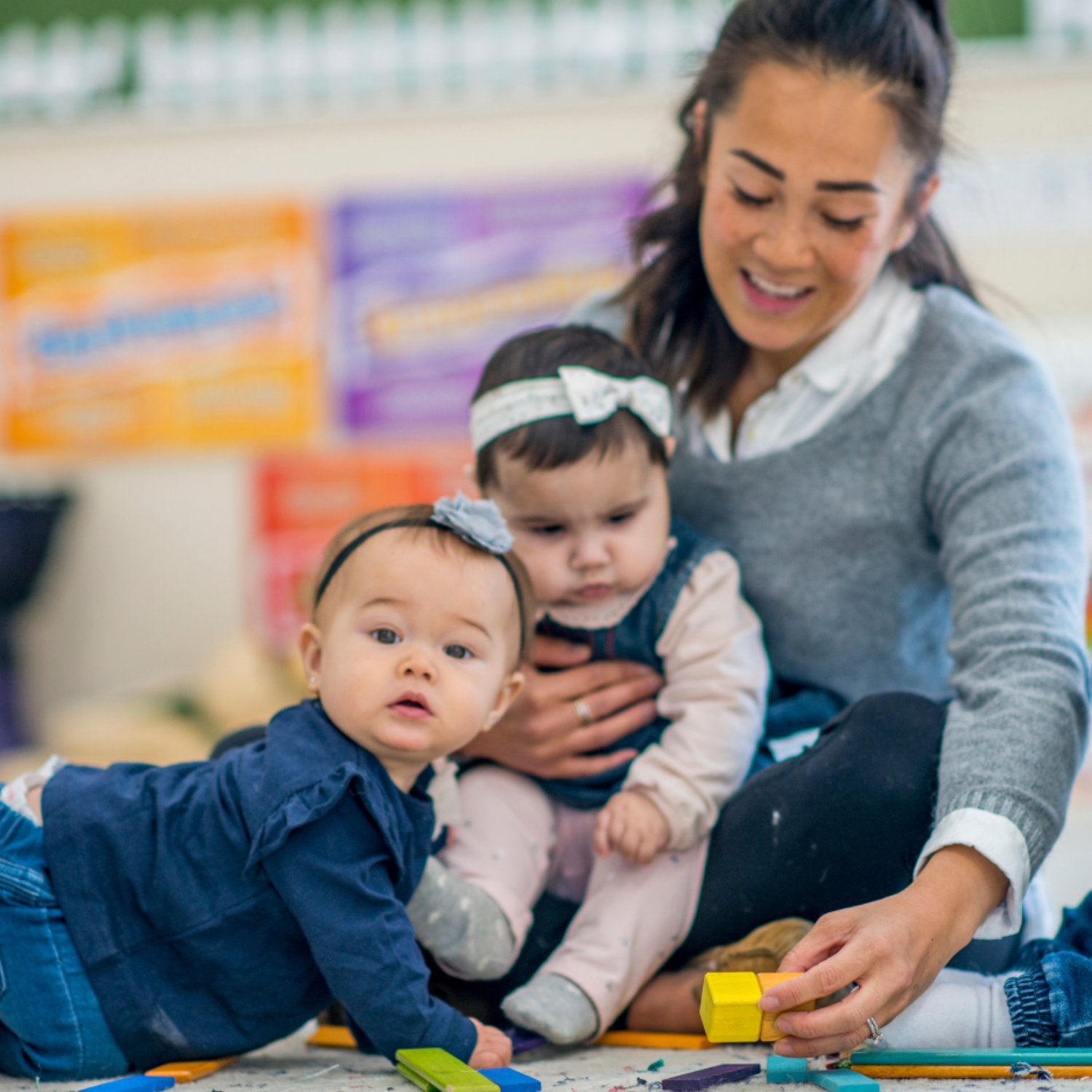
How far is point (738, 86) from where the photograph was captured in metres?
1.18

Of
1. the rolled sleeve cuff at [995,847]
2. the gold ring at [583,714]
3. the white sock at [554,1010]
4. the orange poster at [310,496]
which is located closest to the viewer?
the rolled sleeve cuff at [995,847]

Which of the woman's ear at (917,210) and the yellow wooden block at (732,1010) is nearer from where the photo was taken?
the yellow wooden block at (732,1010)

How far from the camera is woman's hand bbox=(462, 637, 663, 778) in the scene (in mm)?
1173

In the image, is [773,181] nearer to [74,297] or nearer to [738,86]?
[738,86]

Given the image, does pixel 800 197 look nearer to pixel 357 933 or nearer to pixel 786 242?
pixel 786 242

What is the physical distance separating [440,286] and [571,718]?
2.40 metres

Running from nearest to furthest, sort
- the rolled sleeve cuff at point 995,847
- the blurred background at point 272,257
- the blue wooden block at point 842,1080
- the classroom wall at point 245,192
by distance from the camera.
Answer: the blue wooden block at point 842,1080
the rolled sleeve cuff at point 995,847
the classroom wall at point 245,192
the blurred background at point 272,257

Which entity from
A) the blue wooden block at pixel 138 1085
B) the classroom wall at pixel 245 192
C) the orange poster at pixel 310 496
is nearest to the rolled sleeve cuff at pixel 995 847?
the blue wooden block at pixel 138 1085

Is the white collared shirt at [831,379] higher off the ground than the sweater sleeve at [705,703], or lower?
higher

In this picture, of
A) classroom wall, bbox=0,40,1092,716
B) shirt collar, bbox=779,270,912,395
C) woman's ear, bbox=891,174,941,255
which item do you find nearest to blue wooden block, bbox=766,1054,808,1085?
shirt collar, bbox=779,270,912,395

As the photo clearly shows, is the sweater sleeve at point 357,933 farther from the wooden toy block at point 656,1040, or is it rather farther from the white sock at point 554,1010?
the wooden toy block at point 656,1040

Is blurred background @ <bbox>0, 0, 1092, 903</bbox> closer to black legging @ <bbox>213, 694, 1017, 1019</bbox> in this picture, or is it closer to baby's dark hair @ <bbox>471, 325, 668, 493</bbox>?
baby's dark hair @ <bbox>471, 325, 668, 493</bbox>

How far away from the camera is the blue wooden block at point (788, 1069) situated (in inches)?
32.6

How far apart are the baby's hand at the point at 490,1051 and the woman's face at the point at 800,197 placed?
0.69 m
